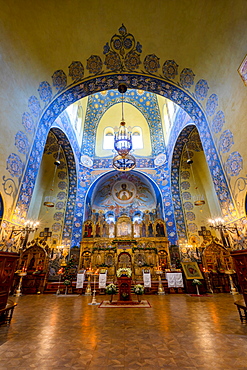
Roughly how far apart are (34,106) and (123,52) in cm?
504

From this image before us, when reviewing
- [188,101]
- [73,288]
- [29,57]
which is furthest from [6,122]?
[73,288]

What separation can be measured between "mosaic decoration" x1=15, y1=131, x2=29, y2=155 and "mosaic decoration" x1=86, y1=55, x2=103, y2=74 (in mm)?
4925

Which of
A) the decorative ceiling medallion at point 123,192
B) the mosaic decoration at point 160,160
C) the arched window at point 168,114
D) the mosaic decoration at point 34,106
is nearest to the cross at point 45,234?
the decorative ceiling medallion at point 123,192

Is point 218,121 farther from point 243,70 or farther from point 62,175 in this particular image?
point 62,175

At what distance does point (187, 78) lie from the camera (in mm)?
8492

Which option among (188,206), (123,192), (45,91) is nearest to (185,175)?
(188,206)

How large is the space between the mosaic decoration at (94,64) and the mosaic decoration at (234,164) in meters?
7.59

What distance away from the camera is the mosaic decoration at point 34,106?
7309 millimetres

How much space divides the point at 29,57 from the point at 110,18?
382cm

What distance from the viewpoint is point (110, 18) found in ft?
24.5

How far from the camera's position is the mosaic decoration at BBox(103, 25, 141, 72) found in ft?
26.5

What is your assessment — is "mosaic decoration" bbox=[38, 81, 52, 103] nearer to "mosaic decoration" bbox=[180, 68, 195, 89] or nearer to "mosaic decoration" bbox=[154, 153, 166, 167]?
"mosaic decoration" bbox=[180, 68, 195, 89]

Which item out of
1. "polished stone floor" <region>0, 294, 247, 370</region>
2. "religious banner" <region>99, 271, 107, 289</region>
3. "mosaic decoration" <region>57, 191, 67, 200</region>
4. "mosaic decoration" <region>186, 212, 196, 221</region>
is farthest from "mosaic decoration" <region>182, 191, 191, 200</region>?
"mosaic decoration" <region>57, 191, 67, 200</region>

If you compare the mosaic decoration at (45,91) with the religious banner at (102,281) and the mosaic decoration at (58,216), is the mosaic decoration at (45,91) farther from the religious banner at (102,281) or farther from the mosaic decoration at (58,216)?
the religious banner at (102,281)
